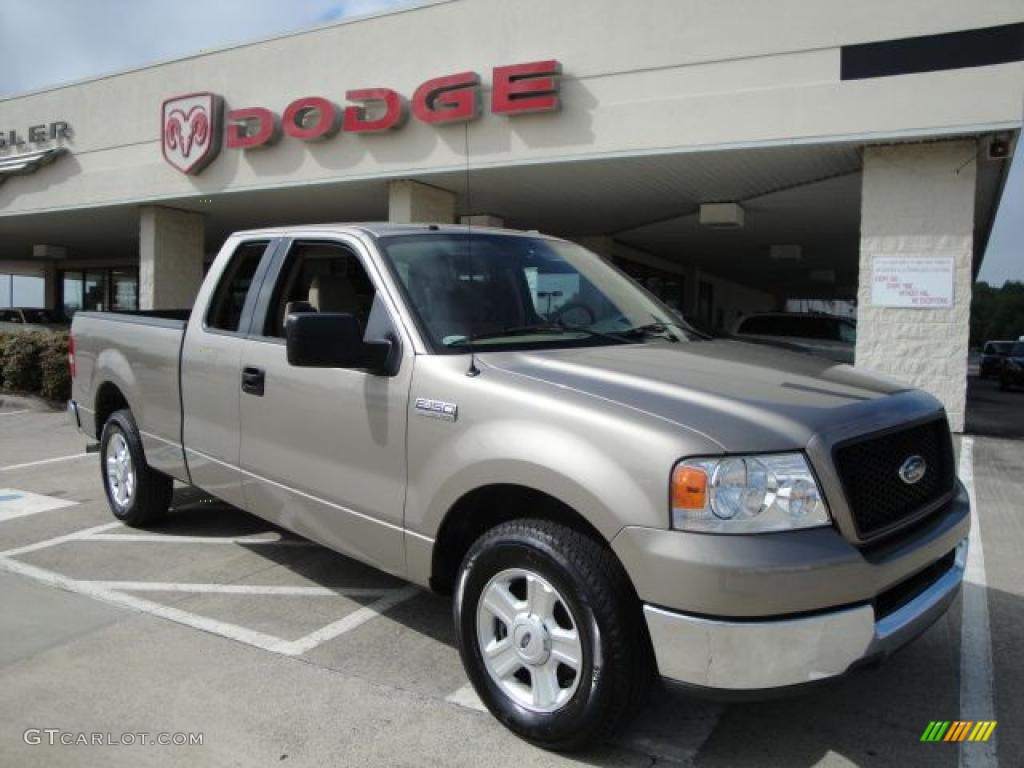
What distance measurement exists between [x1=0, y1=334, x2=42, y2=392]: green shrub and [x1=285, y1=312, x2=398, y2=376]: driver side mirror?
11845 mm

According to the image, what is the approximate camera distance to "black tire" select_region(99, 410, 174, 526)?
5.49 m

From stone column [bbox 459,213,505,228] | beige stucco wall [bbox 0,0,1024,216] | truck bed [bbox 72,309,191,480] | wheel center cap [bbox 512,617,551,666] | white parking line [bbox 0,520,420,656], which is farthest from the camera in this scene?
stone column [bbox 459,213,505,228]

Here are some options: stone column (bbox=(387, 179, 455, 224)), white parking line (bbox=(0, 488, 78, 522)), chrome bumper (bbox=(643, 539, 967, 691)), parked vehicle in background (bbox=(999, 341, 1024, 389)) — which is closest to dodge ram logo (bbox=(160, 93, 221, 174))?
stone column (bbox=(387, 179, 455, 224))

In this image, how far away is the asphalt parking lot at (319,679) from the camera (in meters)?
2.96

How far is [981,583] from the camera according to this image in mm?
4855

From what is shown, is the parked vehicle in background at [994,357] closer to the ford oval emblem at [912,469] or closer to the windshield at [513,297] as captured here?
the windshield at [513,297]

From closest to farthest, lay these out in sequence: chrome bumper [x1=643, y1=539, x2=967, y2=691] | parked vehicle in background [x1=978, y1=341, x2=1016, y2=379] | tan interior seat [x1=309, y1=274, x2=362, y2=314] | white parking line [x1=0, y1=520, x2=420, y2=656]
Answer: chrome bumper [x1=643, y1=539, x2=967, y2=691]
white parking line [x1=0, y1=520, x2=420, y2=656]
tan interior seat [x1=309, y1=274, x2=362, y2=314]
parked vehicle in background [x1=978, y1=341, x2=1016, y2=379]

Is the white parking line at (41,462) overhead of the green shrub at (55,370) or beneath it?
beneath

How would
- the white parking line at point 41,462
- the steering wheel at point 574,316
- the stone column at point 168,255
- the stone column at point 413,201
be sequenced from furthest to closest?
the stone column at point 168,255 < the stone column at point 413,201 < the white parking line at point 41,462 < the steering wheel at point 574,316

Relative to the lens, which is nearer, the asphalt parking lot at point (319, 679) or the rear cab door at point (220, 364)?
the asphalt parking lot at point (319, 679)

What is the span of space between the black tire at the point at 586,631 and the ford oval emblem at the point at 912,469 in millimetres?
1124

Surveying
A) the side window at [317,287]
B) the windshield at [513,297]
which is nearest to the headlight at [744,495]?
the windshield at [513,297]

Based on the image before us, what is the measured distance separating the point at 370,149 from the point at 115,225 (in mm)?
11096

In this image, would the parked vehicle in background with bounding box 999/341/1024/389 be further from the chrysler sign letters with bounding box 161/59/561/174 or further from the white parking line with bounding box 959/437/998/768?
the white parking line with bounding box 959/437/998/768
